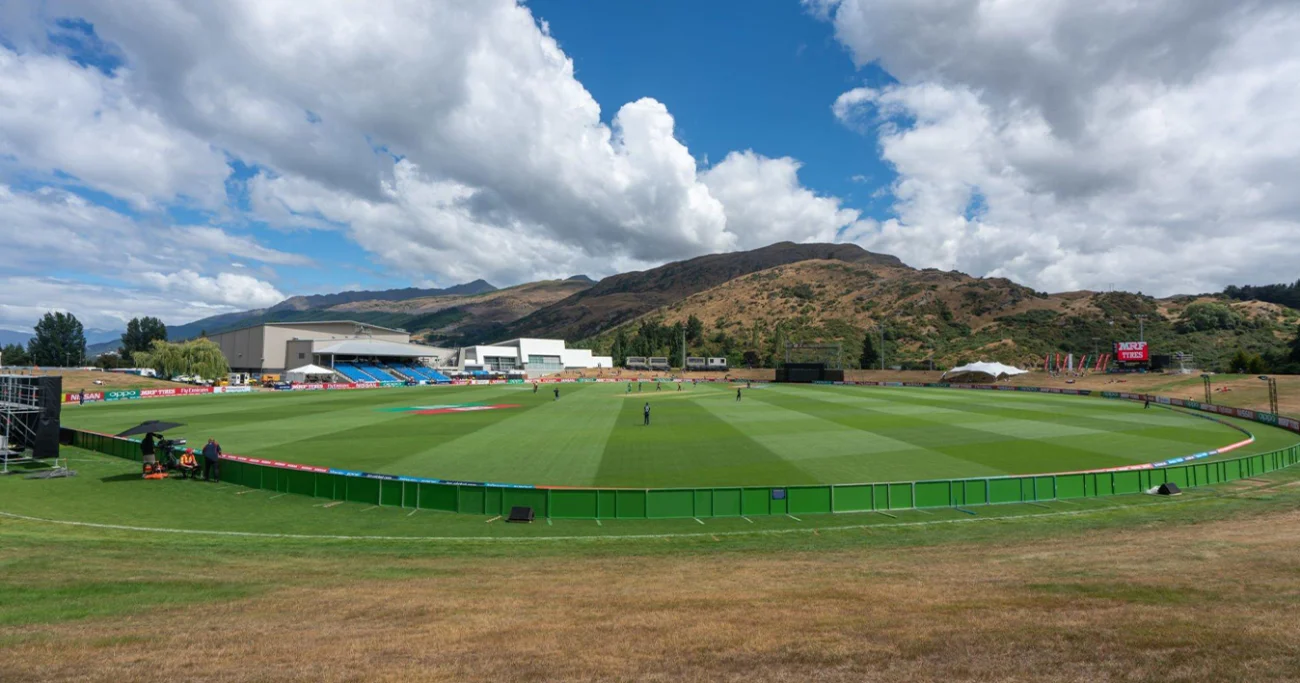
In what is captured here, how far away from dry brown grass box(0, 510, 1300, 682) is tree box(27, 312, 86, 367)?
692ft

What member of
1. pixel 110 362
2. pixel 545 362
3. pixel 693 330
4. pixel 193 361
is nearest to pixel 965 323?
pixel 693 330

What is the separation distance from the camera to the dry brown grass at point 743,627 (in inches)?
302

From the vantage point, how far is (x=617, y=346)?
165 m

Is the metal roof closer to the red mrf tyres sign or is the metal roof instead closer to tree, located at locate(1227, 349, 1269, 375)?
the red mrf tyres sign

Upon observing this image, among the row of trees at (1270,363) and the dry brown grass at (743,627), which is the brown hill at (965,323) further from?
the dry brown grass at (743,627)

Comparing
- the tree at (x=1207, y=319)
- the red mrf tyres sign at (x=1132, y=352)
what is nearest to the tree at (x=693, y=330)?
the red mrf tyres sign at (x=1132, y=352)

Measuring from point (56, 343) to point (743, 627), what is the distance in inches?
8862

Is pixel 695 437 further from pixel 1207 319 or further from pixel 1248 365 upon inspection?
pixel 1207 319

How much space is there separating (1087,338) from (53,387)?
152 meters

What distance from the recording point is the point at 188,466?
25.5m

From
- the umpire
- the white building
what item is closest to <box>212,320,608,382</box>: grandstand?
the white building

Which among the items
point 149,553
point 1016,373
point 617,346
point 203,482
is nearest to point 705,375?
point 617,346

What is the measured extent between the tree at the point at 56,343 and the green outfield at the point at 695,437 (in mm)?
143936

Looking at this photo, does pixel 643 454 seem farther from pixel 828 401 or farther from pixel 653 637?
pixel 828 401
